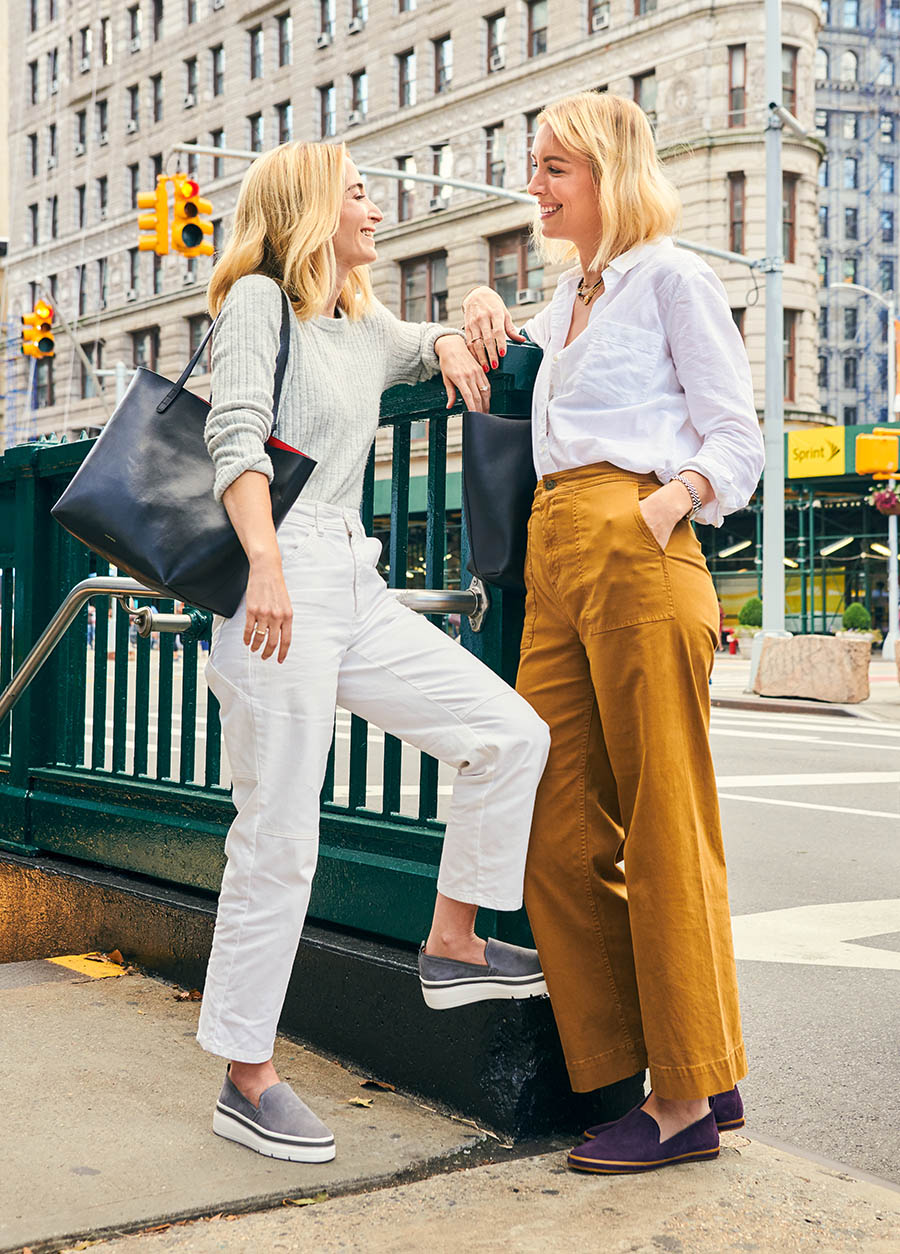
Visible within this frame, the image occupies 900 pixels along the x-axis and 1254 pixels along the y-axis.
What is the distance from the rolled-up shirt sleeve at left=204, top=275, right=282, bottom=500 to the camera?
9.05 feet

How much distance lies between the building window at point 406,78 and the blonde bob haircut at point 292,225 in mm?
42445

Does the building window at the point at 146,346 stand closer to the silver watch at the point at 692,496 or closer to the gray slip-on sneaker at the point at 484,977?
the gray slip-on sneaker at the point at 484,977

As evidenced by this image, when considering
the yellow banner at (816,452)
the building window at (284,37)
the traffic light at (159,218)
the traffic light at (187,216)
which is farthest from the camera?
the building window at (284,37)

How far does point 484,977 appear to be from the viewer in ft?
9.98

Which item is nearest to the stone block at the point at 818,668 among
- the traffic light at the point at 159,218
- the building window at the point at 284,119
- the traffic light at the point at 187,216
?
the traffic light at the point at 187,216

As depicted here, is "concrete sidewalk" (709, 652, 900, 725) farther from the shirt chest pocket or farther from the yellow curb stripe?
the shirt chest pocket

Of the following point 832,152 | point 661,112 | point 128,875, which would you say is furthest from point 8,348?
Result: point 128,875

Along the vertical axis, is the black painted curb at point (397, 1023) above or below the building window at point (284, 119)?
below

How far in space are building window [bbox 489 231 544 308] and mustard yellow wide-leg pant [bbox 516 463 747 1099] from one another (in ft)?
122

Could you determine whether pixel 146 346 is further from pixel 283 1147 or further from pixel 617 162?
pixel 283 1147

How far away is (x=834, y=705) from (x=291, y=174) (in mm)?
16570

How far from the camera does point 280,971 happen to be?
2.90 m

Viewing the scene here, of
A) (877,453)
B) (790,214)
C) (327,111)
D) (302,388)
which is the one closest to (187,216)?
(877,453)

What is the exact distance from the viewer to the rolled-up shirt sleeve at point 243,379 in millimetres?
2758
